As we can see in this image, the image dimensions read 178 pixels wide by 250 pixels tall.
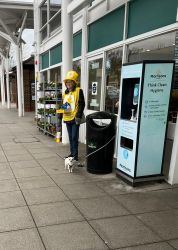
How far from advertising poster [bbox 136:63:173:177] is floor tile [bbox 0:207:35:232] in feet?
6.30

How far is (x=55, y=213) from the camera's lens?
3.36 meters

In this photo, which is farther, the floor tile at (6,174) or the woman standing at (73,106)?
the woman standing at (73,106)

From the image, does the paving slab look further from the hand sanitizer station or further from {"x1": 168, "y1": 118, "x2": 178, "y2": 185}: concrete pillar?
{"x1": 168, "y1": 118, "x2": 178, "y2": 185}: concrete pillar

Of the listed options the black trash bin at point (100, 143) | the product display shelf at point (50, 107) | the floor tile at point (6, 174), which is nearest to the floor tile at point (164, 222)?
the black trash bin at point (100, 143)

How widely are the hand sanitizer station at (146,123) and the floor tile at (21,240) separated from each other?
6.47 ft

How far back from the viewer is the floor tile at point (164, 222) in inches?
116

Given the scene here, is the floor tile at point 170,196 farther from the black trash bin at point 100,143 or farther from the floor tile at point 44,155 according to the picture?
the floor tile at point 44,155

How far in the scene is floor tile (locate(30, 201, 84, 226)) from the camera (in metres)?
3.18

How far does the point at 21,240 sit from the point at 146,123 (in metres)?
2.49

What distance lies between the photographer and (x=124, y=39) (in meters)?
5.47

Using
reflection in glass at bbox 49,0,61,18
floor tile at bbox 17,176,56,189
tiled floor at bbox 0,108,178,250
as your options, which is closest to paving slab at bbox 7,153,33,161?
tiled floor at bbox 0,108,178,250

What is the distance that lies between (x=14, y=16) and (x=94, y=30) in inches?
367

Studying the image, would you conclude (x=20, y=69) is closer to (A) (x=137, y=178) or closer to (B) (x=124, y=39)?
(B) (x=124, y=39)

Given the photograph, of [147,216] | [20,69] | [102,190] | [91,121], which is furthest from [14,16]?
[147,216]
